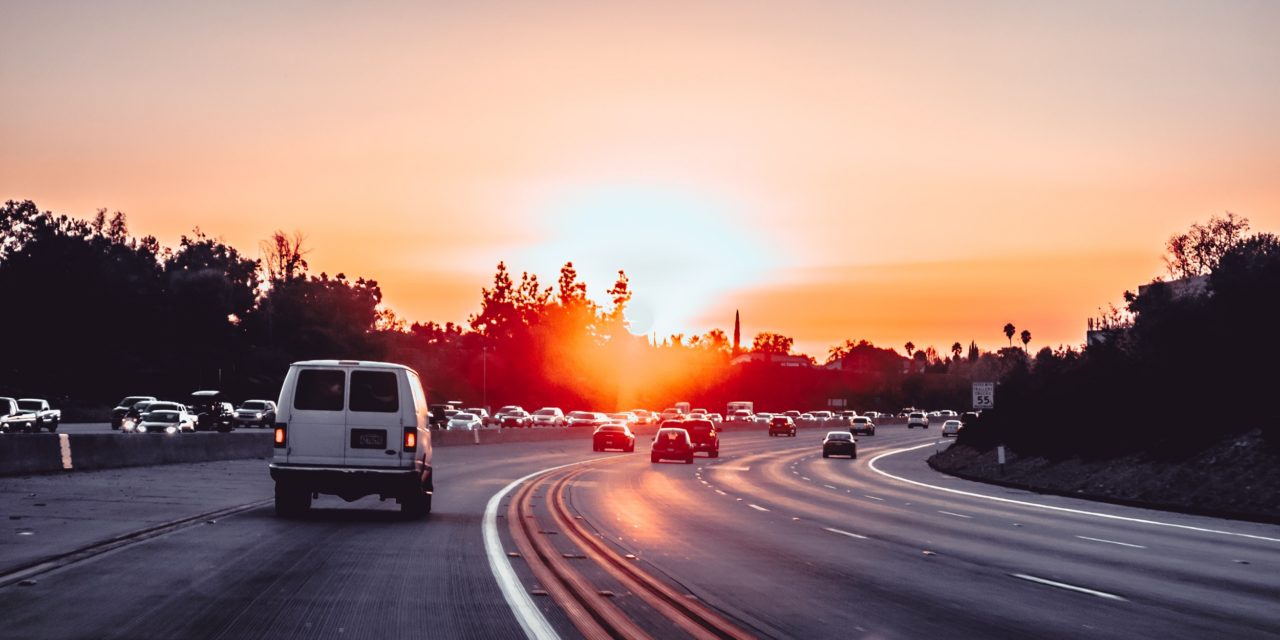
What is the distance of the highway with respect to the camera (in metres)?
10.5

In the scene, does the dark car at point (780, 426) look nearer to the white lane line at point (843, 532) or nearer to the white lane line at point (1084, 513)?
the white lane line at point (1084, 513)

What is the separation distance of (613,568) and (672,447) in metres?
41.2

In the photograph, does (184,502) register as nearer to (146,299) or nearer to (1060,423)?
(1060,423)

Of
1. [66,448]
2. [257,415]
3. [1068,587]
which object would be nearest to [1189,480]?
[1068,587]

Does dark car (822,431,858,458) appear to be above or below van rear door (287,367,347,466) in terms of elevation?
below

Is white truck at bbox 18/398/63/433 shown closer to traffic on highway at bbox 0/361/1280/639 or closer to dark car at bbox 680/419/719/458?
dark car at bbox 680/419/719/458

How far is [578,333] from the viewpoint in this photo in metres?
166

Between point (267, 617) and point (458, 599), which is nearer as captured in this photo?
point (267, 617)

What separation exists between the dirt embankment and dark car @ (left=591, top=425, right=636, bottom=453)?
25.9 meters

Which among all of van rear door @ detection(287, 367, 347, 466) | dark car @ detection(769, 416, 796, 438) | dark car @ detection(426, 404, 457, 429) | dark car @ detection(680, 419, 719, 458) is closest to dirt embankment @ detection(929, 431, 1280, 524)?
dark car @ detection(426, 404, 457, 429)

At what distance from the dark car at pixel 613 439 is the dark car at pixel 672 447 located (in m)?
12.8

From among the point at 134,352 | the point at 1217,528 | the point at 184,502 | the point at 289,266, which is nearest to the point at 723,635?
the point at 184,502

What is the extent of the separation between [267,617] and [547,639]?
2322mm

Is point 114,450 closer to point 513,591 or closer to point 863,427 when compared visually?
point 513,591
